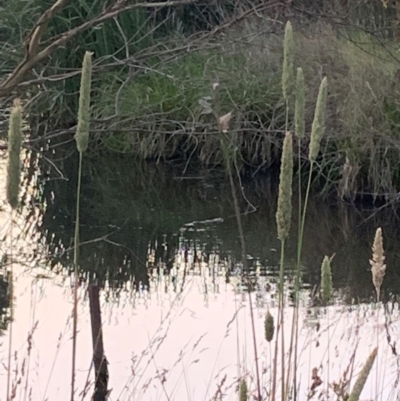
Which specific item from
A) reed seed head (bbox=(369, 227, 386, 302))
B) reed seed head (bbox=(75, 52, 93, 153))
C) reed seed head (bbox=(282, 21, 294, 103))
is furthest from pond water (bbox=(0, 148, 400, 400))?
reed seed head (bbox=(75, 52, 93, 153))

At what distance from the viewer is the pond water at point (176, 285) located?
3.42m

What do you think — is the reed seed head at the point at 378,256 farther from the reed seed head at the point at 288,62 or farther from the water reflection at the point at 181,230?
the water reflection at the point at 181,230

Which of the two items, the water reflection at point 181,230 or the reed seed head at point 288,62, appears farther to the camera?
the water reflection at point 181,230

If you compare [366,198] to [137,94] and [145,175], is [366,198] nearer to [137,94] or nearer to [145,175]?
[145,175]

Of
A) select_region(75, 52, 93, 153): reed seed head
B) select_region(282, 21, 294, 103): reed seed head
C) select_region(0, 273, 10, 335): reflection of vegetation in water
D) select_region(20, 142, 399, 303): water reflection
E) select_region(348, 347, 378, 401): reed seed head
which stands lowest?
select_region(0, 273, 10, 335): reflection of vegetation in water

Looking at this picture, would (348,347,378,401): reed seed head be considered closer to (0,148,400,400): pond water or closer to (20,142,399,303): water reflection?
(0,148,400,400): pond water

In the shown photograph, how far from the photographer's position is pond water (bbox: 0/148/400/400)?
3.42 metres

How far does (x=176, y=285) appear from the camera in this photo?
4922 millimetres

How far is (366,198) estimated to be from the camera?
21.7 ft

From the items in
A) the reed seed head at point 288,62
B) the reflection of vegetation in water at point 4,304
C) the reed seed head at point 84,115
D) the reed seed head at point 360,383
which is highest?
the reed seed head at point 288,62

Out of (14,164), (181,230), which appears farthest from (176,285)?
(14,164)

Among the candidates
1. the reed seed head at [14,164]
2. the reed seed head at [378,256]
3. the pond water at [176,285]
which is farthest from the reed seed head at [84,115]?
the pond water at [176,285]

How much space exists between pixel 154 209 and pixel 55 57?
2894mm

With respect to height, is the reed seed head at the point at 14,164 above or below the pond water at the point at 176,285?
above
